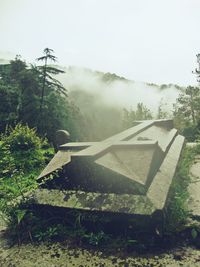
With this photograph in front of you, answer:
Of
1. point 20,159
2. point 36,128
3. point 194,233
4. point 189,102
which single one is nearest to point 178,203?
point 194,233

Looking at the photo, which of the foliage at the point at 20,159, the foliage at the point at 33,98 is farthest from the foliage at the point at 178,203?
the foliage at the point at 33,98

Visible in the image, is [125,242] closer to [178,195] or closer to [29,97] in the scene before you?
[178,195]

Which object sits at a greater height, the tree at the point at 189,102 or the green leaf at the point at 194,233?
the tree at the point at 189,102

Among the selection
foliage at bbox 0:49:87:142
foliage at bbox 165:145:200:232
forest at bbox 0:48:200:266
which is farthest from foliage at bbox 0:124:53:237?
foliage at bbox 0:49:87:142

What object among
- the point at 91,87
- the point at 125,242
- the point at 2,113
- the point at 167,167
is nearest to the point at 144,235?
the point at 125,242

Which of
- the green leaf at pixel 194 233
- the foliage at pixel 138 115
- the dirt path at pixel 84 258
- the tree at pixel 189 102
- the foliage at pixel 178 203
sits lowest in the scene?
the dirt path at pixel 84 258

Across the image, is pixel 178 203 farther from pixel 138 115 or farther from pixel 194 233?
pixel 138 115

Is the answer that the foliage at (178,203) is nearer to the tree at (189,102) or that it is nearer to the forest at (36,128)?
the forest at (36,128)

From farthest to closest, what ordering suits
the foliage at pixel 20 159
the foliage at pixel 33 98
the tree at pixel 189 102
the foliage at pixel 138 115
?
the tree at pixel 189 102
the foliage at pixel 33 98
the foliage at pixel 138 115
the foliage at pixel 20 159

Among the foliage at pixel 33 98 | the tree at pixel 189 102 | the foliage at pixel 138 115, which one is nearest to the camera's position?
the foliage at pixel 138 115

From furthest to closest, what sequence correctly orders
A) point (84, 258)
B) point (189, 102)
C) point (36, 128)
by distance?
point (189, 102) < point (36, 128) < point (84, 258)

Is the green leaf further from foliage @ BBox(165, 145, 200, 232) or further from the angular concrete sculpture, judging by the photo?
the angular concrete sculpture

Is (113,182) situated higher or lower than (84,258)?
higher

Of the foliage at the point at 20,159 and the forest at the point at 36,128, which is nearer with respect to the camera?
the forest at the point at 36,128
